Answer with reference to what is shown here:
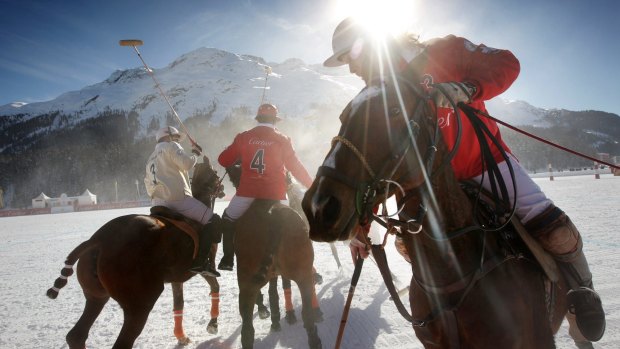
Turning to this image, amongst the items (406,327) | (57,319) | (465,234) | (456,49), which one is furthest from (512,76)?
(57,319)

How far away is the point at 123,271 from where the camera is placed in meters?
3.29

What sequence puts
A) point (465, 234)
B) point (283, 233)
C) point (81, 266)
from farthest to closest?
1. point (283, 233)
2. point (81, 266)
3. point (465, 234)

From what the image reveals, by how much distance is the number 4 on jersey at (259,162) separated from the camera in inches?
165

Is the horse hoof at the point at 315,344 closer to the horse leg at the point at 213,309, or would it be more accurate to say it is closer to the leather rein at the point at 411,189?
the horse leg at the point at 213,309

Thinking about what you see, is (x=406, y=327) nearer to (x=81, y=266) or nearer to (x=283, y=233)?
(x=283, y=233)

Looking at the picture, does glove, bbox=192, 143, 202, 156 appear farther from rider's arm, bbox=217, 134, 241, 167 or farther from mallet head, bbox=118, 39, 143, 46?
mallet head, bbox=118, 39, 143, 46

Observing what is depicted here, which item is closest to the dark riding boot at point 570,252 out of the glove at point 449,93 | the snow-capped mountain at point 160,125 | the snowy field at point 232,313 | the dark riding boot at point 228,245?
the glove at point 449,93

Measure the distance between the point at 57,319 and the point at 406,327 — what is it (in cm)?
511

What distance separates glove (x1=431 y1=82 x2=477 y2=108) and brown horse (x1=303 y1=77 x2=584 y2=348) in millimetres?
83

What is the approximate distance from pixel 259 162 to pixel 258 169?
0.09 metres

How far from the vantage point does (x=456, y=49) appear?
205 cm

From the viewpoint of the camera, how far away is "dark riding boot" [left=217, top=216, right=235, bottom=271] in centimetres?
399

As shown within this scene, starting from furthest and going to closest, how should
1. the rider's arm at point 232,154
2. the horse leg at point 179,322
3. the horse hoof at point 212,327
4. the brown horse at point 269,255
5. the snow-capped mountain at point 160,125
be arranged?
the snow-capped mountain at point 160,125 < the horse hoof at point 212,327 < the rider's arm at point 232,154 < the horse leg at point 179,322 < the brown horse at point 269,255

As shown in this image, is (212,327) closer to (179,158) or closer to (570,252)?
(179,158)
